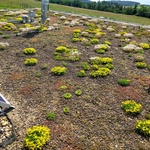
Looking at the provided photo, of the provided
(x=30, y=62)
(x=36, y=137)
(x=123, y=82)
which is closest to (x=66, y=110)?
(x=36, y=137)

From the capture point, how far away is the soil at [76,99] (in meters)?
12.2

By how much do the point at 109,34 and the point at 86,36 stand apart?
4588mm

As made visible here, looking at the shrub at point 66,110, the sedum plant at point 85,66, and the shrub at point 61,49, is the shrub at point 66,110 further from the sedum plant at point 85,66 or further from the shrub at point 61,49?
the shrub at point 61,49

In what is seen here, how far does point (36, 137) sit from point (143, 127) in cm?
664

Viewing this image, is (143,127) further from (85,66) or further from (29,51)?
(29,51)

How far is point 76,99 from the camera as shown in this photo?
15836 millimetres

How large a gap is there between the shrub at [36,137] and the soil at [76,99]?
0.40 meters

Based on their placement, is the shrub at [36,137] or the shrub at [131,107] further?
the shrub at [131,107]

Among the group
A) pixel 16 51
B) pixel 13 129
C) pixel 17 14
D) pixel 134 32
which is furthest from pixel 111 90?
pixel 17 14

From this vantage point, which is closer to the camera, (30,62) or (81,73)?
(81,73)

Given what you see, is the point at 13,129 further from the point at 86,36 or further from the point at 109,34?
the point at 109,34

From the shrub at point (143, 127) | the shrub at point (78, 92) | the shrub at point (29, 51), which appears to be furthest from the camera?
the shrub at point (29, 51)

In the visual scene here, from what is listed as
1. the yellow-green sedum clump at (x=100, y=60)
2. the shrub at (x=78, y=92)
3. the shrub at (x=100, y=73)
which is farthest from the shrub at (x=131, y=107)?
the yellow-green sedum clump at (x=100, y=60)

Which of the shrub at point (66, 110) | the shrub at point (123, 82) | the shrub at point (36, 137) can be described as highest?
the shrub at point (123, 82)
